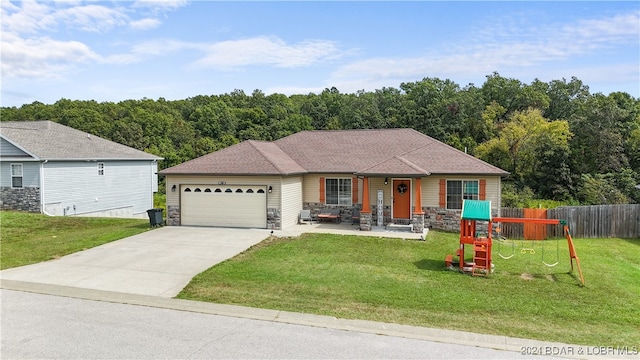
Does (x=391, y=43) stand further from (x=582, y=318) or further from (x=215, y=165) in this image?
(x=582, y=318)

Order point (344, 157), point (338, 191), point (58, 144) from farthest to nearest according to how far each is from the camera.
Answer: point (58, 144) < point (344, 157) < point (338, 191)

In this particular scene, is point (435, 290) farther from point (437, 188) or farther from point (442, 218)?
point (437, 188)

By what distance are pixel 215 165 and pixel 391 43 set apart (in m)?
10.2

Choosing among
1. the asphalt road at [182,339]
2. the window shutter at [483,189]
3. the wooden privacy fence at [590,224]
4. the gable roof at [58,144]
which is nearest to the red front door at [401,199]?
the window shutter at [483,189]

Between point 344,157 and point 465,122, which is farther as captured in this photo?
point 465,122

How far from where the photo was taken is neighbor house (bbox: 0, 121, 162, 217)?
2139 cm

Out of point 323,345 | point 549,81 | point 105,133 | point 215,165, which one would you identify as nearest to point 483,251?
point 323,345

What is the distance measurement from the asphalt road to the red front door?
11212mm

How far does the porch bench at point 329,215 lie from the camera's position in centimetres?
1798

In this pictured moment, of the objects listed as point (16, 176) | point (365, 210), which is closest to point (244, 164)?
point (365, 210)

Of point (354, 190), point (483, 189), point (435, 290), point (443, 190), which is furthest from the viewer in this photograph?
point (354, 190)

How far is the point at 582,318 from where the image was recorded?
746 centimetres

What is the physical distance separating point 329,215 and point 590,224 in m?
10.9

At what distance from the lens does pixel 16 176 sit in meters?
21.6
